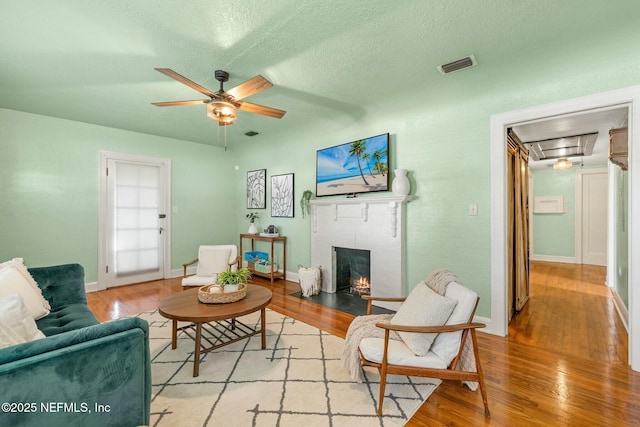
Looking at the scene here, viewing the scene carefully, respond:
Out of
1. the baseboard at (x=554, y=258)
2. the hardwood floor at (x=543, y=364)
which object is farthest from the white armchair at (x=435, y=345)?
the baseboard at (x=554, y=258)

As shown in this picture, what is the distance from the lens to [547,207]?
706 cm

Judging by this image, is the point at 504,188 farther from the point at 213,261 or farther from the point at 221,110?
the point at 213,261

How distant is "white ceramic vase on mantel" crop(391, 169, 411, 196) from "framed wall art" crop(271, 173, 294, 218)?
215 centimetres

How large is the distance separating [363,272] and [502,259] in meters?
1.86

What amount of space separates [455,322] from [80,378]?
1.94 m

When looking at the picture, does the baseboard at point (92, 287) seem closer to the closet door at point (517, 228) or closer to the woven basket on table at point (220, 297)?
the woven basket on table at point (220, 297)

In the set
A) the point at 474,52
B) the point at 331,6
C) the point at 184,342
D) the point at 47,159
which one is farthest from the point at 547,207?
the point at 47,159

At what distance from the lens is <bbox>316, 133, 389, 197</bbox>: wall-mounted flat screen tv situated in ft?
12.5

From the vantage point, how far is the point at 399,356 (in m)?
1.81

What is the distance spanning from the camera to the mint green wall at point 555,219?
679 centimetres

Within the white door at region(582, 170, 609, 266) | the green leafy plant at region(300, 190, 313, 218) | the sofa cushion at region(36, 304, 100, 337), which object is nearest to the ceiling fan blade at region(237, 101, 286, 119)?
the green leafy plant at region(300, 190, 313, 218)

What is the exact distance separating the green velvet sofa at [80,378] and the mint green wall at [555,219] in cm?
877

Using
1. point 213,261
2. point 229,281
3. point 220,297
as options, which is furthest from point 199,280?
point 220,297

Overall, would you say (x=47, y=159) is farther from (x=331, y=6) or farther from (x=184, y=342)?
(x=331, y=6)
